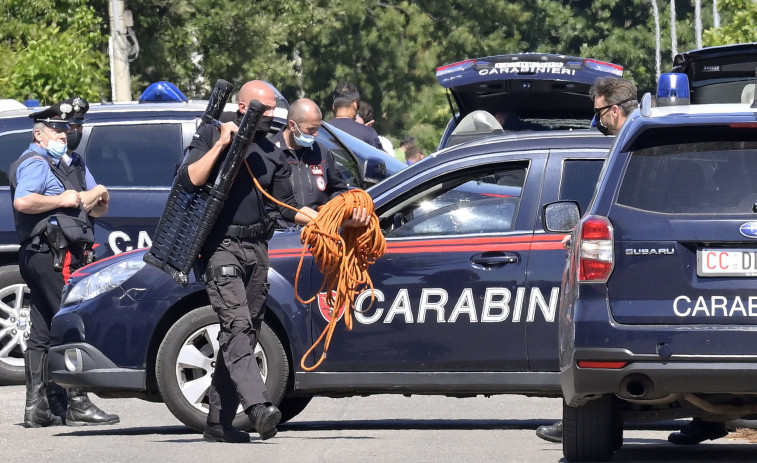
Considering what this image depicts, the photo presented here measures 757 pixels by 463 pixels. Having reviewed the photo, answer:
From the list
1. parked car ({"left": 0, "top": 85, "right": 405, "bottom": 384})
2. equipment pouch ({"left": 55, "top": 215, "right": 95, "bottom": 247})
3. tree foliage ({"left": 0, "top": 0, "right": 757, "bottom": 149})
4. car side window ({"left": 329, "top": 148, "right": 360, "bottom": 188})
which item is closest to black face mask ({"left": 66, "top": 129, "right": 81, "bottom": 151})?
equipment pouch ({"left": 55, "top": 215, "right": 95, "bottom": 247})

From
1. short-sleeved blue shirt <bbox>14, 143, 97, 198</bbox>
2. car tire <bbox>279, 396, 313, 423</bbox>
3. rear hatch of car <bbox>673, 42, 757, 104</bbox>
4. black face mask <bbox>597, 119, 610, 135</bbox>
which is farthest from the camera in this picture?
rear hatch of car <bbox>673, 42, 757, 104</bbox>

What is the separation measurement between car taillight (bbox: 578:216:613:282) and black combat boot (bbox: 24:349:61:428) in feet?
13.8

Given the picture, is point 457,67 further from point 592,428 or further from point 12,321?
point 592,428

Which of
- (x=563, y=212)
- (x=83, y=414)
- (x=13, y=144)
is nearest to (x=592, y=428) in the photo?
(x=563, y=212)

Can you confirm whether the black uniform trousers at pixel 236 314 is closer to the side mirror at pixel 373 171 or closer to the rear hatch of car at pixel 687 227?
the rear hatch of car at pixel 687 227

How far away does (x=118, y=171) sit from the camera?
39.1 feet

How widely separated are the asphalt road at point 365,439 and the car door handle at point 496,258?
0.95 meters

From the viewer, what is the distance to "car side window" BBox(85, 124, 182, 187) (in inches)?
468

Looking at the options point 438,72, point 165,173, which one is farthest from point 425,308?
point 438,72

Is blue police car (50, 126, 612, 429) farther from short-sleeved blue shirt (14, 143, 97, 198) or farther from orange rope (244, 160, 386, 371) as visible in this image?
short-sleeved blue shirt (14, 143, 97, 198)

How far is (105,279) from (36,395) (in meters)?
1.13

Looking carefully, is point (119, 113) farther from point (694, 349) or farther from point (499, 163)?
point (694, 349)

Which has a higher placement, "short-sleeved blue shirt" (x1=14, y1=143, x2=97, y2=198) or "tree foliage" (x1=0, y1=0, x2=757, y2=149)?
"short-sleeved blue shirt" (x1=14, y1=143, x2=97, y2=198)

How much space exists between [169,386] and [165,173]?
3146mm
